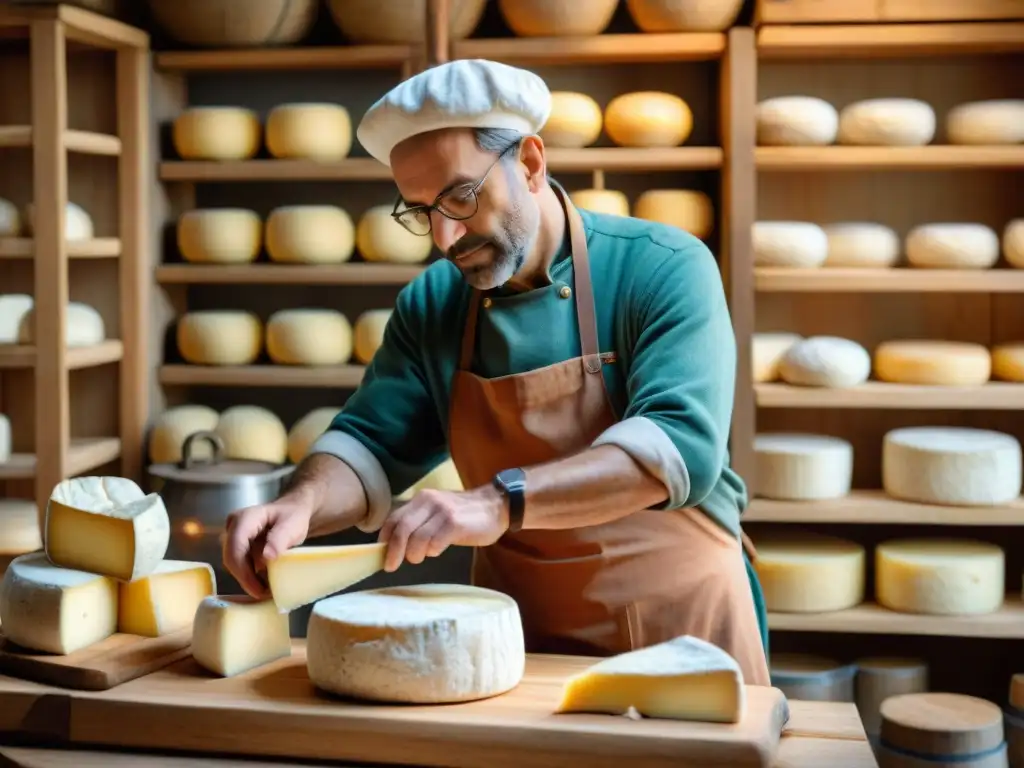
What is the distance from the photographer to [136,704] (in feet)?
5.40

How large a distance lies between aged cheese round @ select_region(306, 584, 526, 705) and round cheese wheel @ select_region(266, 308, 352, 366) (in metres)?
2.20

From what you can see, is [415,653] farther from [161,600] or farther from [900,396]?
[900,396]

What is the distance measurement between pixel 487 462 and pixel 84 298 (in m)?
2.24

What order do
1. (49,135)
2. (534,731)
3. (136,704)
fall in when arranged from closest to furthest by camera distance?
(534,731) → (136,704) → (49,135)

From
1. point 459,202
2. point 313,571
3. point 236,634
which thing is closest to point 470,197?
point 459,202

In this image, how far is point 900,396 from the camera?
3.61m

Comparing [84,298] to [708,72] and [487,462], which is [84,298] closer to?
[708,72]

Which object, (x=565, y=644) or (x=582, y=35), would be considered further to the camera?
(x=582, y=35)

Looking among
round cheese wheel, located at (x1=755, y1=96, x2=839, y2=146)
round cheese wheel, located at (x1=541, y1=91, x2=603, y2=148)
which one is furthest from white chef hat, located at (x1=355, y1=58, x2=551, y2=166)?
round cheese wheel, located at (x1=755, y1=96, x2=839, y2=146)

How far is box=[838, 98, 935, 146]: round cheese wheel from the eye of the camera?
3596 mm

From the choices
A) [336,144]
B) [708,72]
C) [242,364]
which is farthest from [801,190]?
[242,364]

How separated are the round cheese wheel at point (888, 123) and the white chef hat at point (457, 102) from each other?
6.23ft

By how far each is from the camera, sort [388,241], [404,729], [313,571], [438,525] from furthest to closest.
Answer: [388,241] → [313,571] → [438,525] → [404,729]

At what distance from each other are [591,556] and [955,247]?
2025mm
